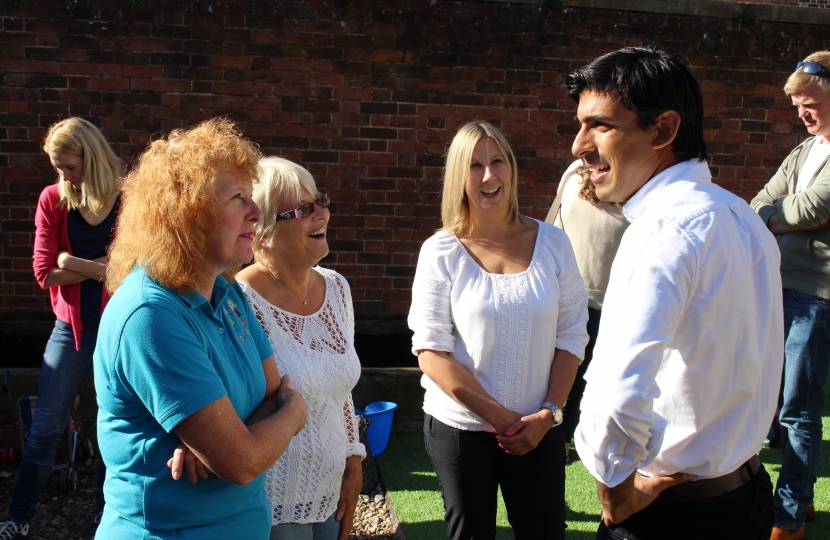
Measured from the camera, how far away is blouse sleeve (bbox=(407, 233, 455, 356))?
278 centimetres

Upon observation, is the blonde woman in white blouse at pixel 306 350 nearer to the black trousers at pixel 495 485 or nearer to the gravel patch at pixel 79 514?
the black trousers at pixel 495 485

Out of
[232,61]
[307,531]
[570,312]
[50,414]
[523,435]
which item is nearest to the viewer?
[307,531]

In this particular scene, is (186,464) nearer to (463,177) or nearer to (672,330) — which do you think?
(672,330)

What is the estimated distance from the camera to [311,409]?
2379 mm

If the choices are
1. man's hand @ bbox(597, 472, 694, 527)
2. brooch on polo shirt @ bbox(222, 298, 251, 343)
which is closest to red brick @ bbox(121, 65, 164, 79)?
brooch on polo shirt @ bbox(222, 298, 251, 343)

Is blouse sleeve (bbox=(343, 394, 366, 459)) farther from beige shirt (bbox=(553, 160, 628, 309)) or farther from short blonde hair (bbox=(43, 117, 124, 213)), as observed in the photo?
short blonde hair (bbox=(43, 117, 124, 213))

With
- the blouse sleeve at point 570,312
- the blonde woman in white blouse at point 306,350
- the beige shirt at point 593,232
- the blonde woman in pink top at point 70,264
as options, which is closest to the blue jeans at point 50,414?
the blonde woman in pink top at point 70,264

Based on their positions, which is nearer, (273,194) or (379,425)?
(273,194)

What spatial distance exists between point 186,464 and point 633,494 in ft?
3.52

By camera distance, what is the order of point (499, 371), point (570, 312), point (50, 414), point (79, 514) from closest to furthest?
point (499, 371), point (570, 312), point (50, 414), point (79, 514)

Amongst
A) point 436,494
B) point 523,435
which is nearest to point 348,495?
point 523,435

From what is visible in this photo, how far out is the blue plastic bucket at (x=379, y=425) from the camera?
434cm

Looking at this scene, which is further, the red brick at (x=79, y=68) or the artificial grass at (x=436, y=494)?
the red brick at (x=79, y=68)

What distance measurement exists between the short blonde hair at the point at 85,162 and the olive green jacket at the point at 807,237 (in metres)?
3.57
